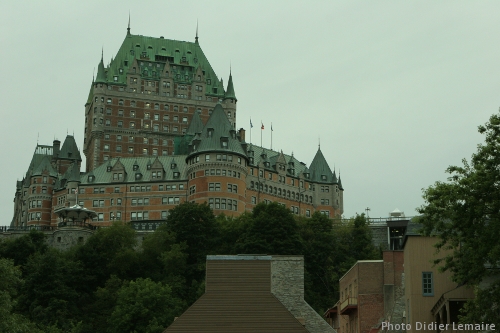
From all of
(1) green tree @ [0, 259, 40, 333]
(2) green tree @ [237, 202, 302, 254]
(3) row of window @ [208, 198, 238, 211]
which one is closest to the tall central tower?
(3) row of window @ [208, 198, 238, 211]

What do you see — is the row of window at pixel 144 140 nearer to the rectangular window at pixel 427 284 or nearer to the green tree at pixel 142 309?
the green tree at pixel 142 309

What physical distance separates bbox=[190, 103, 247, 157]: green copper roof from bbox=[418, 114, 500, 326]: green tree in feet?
369

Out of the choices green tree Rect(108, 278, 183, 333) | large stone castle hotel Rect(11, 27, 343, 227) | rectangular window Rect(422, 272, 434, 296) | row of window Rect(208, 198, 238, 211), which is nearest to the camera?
rectangular window Rect(422, 272, 434, 296)

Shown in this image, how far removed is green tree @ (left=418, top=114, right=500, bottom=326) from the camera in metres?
46.7

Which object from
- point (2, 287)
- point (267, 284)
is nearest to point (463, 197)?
point (267, 284)

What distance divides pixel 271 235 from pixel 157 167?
4587cm

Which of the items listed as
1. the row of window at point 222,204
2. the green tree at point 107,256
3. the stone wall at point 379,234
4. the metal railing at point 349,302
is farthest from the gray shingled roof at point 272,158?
the metal railing at point 349,302

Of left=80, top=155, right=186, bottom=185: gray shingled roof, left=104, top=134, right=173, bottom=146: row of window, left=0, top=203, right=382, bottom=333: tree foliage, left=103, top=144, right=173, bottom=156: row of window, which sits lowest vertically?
left=0, top=203, right=382, bottom=333: tree foliage

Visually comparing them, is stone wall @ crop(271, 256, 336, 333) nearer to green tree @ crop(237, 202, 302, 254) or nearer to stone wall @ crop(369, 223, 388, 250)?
green tree @ crop(237, 202, 302, 254)

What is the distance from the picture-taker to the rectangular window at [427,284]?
56438mm

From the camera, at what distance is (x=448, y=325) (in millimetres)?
51812

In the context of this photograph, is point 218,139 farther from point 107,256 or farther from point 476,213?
A: point 476,213

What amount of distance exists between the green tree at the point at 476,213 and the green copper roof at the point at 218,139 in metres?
113

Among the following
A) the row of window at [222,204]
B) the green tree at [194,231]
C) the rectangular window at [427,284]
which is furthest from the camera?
the row of window at [222,204]
